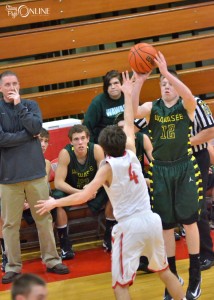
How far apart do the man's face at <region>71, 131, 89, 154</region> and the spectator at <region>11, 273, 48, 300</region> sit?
11.1ft

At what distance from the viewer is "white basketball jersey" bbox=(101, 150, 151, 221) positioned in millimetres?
4234

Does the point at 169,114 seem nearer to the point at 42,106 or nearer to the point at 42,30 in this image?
the point at 42,106

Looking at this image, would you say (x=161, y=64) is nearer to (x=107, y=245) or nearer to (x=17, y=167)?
(x=17, y=167)

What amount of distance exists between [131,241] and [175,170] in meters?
0.83

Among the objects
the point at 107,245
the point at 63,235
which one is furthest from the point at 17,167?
the point at 107,245

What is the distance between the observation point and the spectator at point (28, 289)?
2887 mm

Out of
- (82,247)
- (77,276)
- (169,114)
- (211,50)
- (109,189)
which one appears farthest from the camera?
(211,50)

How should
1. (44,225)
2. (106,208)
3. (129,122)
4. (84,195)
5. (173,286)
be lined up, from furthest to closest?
(106,208)
(44,225)
(129,122)
(173,286)
(84,195)

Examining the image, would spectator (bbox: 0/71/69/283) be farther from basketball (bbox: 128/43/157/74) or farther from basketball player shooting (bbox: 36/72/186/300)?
basketball player shooting (bbox: 36/72/186/300)

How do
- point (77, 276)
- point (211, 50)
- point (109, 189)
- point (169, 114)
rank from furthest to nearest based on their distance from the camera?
point (211, 50), point (77, 276), point (169, 114), point (109, 189)

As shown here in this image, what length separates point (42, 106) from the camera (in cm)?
802

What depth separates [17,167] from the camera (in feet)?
19.1

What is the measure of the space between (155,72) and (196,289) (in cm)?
455

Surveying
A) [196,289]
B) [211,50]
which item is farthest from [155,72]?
[196,289]
